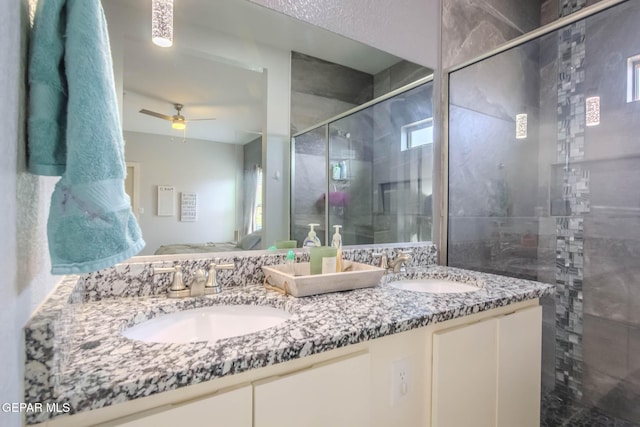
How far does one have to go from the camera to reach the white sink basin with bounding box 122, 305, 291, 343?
0.82 meters

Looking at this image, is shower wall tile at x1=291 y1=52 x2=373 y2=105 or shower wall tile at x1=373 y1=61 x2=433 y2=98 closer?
shower wall tile at x1=291 y1=52 x2=373 y2=105

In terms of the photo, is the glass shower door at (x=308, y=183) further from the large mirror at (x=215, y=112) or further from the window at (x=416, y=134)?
the window at (x=416, y=134)

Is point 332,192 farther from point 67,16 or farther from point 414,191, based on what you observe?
point 67,16

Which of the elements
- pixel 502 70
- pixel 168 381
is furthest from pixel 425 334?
pixel 502 70

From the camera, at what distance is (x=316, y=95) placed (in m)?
1.39

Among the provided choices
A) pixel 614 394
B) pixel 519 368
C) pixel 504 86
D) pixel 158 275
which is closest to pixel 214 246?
pixel 158 275

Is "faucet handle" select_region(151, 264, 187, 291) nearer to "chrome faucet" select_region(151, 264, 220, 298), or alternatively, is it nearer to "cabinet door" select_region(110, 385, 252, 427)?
"chrome faucet" select_region(151, 264, 220, 298)

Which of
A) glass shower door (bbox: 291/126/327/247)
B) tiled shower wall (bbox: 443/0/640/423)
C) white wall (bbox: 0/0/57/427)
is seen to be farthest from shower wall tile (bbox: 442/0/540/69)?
white wall (bbox: 0/0/57/427)

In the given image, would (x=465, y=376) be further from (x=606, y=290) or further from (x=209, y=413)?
(x=606, y=290)

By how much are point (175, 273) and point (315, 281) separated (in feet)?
1.43

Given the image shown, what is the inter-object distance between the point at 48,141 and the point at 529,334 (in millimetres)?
1453

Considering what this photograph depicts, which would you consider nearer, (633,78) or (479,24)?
(633,78)

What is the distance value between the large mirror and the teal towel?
53 cm

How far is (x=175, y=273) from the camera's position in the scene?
98cm
